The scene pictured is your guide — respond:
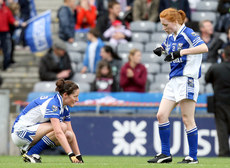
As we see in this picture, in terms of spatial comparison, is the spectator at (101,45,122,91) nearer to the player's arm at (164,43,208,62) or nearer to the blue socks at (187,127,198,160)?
the blue socks at (187,127,198,160)

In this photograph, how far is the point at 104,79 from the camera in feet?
43.1

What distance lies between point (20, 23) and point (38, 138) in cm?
916

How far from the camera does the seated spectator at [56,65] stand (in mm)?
13617

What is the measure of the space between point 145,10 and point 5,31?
3200mm

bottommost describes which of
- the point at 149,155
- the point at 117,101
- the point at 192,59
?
the point at 149,155

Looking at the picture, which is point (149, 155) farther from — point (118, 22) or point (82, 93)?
point (118, 22)

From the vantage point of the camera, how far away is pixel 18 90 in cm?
1536

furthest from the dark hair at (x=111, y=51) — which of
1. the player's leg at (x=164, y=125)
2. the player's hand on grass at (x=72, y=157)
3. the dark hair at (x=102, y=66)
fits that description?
the player's hand on grass at (x=72, y=157)

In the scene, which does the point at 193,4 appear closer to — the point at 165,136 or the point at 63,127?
the point at 165,136

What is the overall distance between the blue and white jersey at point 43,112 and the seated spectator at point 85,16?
776 centimetres

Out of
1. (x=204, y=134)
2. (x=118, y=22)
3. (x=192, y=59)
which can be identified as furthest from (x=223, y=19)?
(x=192, y=59)

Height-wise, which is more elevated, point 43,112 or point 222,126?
point 43,112

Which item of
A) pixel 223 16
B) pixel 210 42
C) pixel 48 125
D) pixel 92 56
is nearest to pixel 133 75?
pixel 92 56

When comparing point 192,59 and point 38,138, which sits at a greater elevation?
point 192,59
